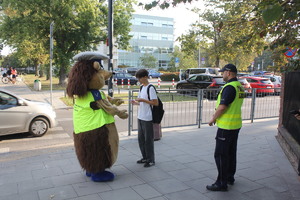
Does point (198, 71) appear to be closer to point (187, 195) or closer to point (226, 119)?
point (226, 119)

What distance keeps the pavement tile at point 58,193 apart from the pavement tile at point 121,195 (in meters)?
0.43

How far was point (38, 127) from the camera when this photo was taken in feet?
25.2

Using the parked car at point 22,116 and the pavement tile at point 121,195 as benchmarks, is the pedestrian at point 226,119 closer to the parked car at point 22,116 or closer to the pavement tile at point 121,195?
the pavement tile at point 121,195

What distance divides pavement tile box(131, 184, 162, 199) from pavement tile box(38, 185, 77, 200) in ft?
2.90

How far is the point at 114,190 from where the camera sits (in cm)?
401

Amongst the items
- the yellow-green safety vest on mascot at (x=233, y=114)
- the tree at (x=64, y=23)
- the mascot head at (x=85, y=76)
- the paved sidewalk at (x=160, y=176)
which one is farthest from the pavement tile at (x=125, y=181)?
the tree at (x=64, y=23)

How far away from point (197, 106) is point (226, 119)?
4.56 meters

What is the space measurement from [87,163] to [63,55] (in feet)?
65.6

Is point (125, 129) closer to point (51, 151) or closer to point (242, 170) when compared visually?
point (51, 151)

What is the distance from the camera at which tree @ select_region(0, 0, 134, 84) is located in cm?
2025

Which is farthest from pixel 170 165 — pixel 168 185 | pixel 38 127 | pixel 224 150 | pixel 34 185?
pixel 38 127

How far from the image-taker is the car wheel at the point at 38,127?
7.59 m

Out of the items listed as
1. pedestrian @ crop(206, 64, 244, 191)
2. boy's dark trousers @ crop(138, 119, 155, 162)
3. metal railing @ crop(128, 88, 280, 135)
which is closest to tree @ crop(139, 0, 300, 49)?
pedestrian @ crop(206, 64, 244, 191)

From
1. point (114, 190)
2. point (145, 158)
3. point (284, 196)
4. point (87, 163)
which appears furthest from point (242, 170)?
point (87, 163)
